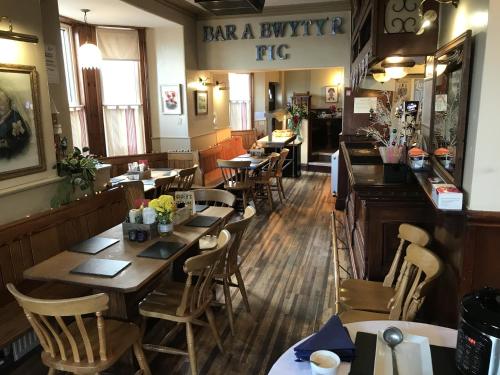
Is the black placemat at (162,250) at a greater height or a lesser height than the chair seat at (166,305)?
greater

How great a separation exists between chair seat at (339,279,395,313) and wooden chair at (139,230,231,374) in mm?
829

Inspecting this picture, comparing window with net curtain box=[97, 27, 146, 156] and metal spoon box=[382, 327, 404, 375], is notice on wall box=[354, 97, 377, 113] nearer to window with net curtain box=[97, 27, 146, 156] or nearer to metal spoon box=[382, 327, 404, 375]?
window with net curtain box=[97, 27, 146, 156]

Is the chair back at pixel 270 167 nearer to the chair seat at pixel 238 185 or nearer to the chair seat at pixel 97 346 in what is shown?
the chair seat at pixel 238 185

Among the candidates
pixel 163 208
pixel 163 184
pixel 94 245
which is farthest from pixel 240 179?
pixel 94 245

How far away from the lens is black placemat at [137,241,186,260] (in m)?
2.56

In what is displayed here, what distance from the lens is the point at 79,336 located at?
7.54 ft

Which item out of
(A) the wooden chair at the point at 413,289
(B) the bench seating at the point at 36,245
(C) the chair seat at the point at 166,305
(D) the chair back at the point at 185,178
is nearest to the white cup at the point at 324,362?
(A) the wooden chair at the point at 413,289

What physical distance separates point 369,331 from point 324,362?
1.13 feet

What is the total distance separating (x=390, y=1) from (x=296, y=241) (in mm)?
3007

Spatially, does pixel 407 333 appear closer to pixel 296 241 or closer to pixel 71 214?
pixel 71 214

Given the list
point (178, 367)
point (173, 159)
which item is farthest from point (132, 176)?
point (178, 367)

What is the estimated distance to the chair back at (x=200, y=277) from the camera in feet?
7.75

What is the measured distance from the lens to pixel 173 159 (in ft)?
22.1

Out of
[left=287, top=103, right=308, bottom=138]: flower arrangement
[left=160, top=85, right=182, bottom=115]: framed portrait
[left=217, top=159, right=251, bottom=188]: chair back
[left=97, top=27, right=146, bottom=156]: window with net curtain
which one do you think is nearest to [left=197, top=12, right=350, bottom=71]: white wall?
[left=160, top=85, right=182, bottom=115]: framed portrait
